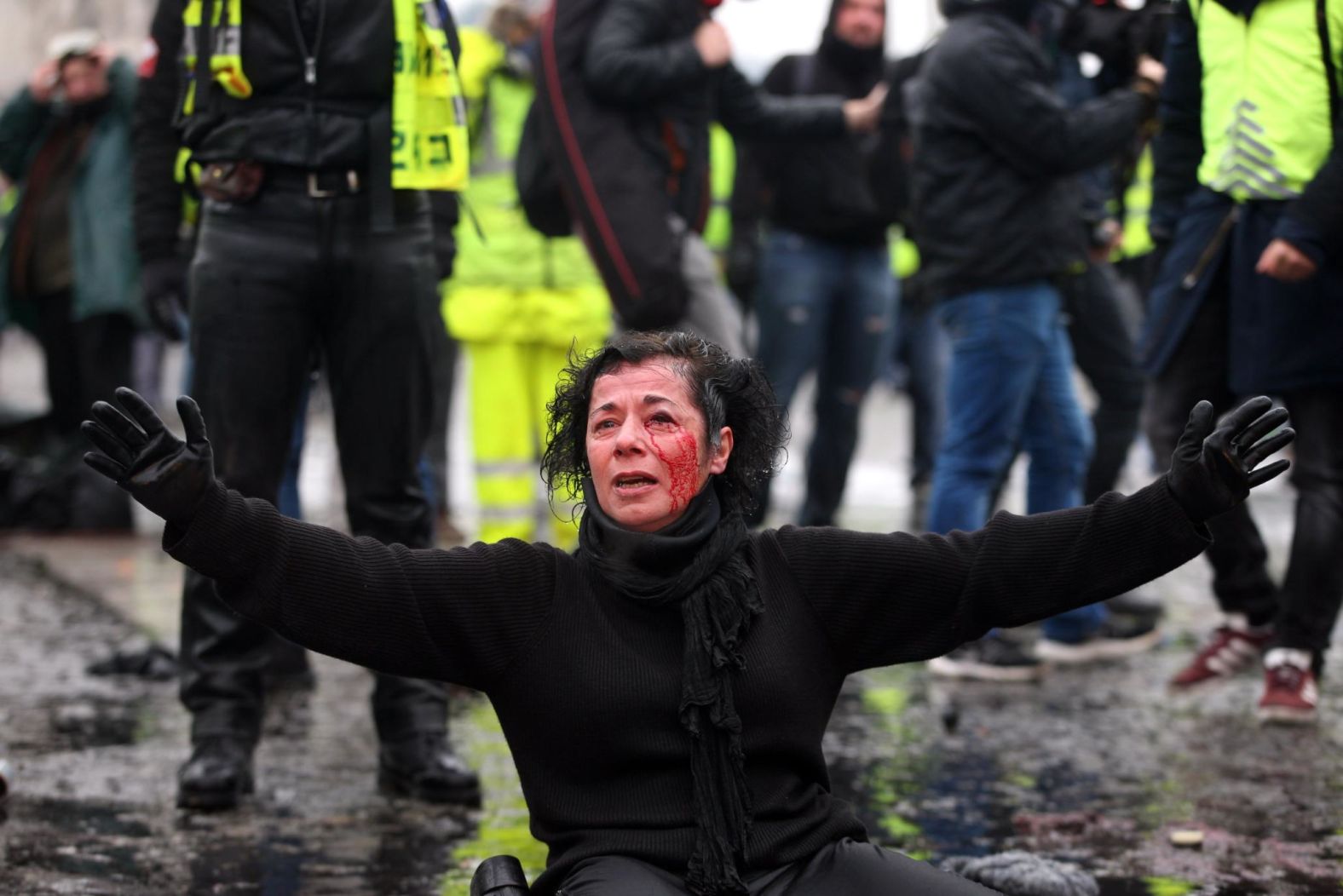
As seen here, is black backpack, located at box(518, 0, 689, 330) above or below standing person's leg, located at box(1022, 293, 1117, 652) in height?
above

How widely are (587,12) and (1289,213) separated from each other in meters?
2.31

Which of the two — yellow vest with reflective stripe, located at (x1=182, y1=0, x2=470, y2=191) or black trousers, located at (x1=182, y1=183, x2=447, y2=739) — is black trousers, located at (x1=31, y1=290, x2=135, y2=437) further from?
yellow vest with reflective stripe, located at (x1=182, y1=0, x2=470, y2=191)

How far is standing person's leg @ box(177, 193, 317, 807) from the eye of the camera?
186 inches

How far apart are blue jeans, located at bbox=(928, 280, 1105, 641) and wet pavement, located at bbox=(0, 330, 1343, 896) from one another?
564 millimetres

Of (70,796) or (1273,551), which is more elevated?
A: (70,796)

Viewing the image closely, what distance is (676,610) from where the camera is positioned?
3199 millimetres

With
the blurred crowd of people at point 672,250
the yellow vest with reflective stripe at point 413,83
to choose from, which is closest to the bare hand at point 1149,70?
the blurred crowd of people at point 672,250

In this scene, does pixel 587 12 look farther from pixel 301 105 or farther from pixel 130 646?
pixel 130 646

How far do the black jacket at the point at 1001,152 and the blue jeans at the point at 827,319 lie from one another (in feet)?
4.35

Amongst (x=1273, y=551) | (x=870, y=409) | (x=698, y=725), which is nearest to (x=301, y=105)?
(x=698, y=725)

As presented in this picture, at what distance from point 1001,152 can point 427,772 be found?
9.03 feet

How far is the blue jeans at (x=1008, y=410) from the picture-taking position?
6.39 metres

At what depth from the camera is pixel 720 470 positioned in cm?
342

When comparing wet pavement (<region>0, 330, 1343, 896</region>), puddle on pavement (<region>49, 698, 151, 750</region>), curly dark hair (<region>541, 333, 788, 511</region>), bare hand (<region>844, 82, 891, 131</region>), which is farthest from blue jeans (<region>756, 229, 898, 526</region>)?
curly dark hair (<region>541, 333, 788, 511</region>)
